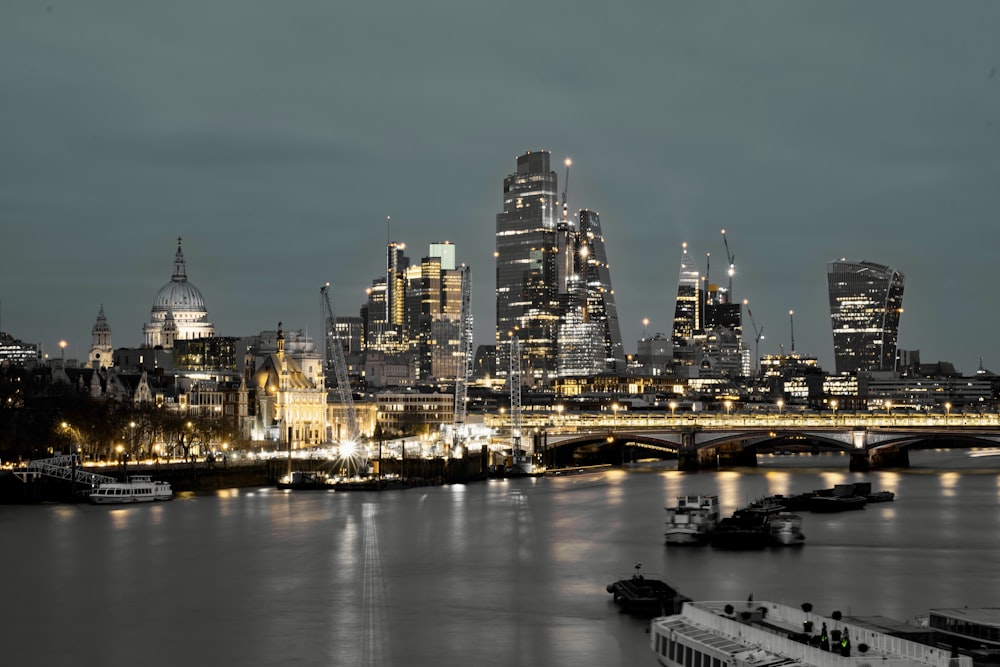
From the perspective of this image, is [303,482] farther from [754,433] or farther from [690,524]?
[690,524]

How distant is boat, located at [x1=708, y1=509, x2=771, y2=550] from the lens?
70188 mm

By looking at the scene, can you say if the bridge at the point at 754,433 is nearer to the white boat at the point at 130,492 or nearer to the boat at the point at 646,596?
the white boat at the point at 130,492

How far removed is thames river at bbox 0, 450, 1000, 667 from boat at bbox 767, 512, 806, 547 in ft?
2.90

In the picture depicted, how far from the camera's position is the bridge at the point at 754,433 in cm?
13512

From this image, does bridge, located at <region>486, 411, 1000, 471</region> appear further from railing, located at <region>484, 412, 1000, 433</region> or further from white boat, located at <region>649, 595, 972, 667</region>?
white boat, located at <region>649, 595, 972, 667</region>

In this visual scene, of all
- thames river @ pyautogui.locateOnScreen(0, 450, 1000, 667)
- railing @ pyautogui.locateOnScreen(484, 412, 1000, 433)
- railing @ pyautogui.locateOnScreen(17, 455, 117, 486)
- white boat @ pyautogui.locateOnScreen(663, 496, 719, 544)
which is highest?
railing @ pyautogui.locateOnScreen(484, 412, 1000, 433)

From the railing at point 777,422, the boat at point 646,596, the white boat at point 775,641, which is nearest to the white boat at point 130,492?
the boat at point 646,596

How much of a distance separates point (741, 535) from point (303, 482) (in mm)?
52527

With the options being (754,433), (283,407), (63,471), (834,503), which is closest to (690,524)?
(834,503)

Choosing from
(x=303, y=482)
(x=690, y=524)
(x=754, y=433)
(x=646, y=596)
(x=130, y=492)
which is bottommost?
(x=646, y=596)

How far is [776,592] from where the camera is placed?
5325 cm

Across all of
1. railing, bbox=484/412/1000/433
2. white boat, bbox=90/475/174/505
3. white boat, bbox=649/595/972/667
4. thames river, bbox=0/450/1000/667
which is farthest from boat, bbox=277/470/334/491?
white boat, bbox=649/595/972/667

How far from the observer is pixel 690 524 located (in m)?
70.8

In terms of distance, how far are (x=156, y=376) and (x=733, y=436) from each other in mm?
75272
